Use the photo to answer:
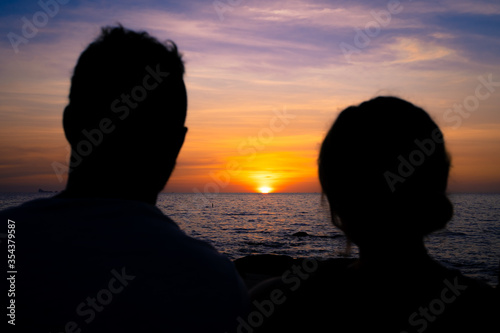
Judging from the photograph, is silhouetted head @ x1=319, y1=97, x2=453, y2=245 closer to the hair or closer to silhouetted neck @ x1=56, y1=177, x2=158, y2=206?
the hair

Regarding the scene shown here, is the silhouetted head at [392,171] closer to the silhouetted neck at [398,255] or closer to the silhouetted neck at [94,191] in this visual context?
the silhouetted neck at [398,255]

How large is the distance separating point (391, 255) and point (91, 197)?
133 centimetres

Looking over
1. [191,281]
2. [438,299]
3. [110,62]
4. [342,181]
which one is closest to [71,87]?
[110,62]

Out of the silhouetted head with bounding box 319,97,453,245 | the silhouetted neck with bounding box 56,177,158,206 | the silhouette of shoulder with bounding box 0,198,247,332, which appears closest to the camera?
the silhouette of shoulder with bounding box 0,198,247,332

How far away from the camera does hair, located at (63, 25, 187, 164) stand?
1569 mm

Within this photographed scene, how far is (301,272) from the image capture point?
1791 millimetres

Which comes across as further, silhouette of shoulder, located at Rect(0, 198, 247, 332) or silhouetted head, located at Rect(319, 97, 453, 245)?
silhouetted head, located at Rect(319, 97, 453, 245)

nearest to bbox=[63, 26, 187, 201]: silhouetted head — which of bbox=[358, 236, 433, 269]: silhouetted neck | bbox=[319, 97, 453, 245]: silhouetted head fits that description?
bbox=[319, 97, 453, 245]: silhouetted head

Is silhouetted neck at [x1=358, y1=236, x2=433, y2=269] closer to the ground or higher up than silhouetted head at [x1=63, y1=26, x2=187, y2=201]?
closer to the ground

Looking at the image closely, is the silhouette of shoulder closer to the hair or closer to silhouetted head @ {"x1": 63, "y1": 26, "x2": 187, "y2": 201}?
silhouetted head @ {"x1": 63, "y1": 26, "x2": 187, "y2": 201}

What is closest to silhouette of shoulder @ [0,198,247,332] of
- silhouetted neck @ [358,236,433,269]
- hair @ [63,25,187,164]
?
hair @ [63,25,187,164]

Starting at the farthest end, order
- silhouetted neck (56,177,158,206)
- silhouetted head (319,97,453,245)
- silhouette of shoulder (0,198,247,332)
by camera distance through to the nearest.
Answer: silhouetted head (319,97,453,245)
silhouetted neck (56,177,158,206)
silhouette of shoulder (0,198,247,332)

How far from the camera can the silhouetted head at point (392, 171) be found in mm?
1638

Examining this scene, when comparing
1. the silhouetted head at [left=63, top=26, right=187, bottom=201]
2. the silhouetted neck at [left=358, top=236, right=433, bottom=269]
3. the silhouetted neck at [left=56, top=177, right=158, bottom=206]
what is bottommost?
the silhouetted neck at [left=358, top=236, right=433, bottom=269]
